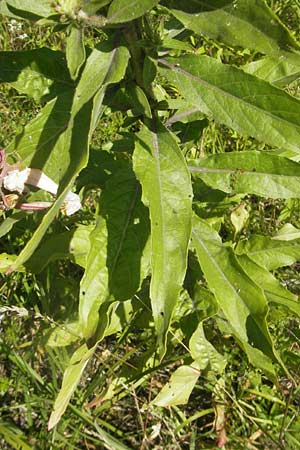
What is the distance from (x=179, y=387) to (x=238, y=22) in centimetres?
206

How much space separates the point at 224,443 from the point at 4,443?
3.96 feet

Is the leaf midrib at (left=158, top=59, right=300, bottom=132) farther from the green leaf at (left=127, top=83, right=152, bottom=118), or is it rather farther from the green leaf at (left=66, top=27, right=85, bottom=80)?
the green leaf at (left=66, top=27, right=85, bottom=80)

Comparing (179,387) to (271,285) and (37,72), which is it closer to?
(271,285)

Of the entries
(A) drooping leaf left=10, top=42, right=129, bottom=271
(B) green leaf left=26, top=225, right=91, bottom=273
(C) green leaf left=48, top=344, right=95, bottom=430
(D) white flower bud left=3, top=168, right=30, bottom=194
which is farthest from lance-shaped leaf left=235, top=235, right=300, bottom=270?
(D) white flower bud left=3, top=168, right=30, bottom=194

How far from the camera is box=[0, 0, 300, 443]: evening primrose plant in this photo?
168cm

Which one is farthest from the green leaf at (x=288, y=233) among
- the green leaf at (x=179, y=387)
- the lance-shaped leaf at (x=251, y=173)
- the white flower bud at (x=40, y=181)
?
the white flower bud at (x=40, y=181)

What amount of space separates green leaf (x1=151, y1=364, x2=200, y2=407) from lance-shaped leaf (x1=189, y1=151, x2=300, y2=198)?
121 cm

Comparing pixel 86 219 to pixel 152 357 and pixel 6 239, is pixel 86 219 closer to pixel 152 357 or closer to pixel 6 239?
pixel 6 239

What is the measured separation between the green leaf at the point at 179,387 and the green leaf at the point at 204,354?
105 mm

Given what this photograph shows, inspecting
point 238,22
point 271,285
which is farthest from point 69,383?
point 238,22

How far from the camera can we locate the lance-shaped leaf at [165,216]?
1879mm

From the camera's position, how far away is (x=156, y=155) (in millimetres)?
2059

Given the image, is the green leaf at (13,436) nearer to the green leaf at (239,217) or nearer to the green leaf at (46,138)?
the green leaf at (46,138)

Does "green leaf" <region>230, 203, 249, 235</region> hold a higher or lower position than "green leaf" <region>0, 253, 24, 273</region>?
lower
